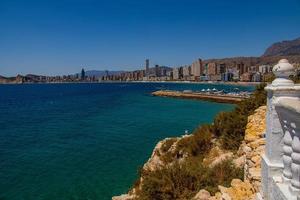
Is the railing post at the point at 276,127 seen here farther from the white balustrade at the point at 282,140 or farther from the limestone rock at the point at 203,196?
the limestone rock at the point at 203,196

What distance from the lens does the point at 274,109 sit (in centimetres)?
351

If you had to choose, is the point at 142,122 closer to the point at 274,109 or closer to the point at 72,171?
the point at 72,171

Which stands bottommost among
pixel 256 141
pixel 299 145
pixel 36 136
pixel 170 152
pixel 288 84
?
pixel 36 136

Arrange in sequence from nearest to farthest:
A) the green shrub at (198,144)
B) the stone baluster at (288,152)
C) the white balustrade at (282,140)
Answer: the white balustrade at (282,140)
the stone baluster at (288,152)
the green shrub at (198,144)

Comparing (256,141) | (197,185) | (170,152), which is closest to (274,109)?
(256,141)

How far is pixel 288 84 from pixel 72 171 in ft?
56.1

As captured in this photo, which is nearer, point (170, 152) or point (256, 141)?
point (256, 141)

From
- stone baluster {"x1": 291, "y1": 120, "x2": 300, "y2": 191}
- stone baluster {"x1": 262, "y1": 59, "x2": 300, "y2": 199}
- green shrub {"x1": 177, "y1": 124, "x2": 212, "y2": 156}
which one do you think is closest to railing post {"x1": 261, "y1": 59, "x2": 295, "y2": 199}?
stone baluster {"x1": 262, "y1": 59, "x2": 300, "y2": 199}

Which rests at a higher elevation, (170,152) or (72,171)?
(170,152)

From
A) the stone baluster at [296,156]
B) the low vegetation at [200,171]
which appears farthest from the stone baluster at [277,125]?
the low vegetation at [200,171]

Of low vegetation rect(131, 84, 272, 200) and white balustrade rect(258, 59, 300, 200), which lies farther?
low vegetation rect(131, 84, 272, 200)

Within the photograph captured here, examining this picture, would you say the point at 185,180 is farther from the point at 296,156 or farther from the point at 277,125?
the point at 296,156

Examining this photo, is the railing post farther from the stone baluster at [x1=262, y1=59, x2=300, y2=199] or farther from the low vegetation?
the low vegetation

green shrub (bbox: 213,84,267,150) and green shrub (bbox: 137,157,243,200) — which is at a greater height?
green shrub (bbox: 213,84,267,150)
